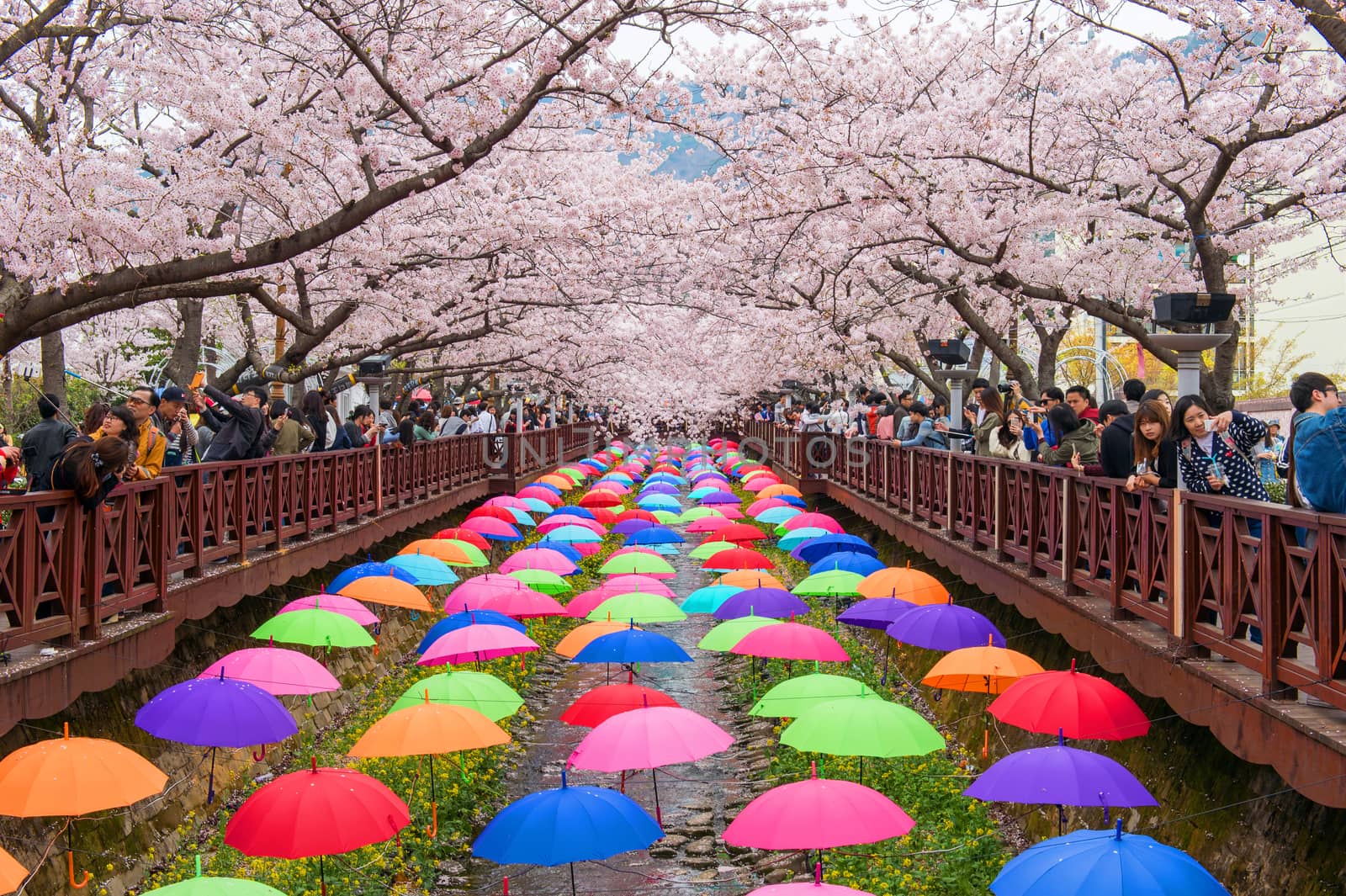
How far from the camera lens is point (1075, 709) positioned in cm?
861

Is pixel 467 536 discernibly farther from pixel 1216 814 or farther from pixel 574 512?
pixel 1216 814

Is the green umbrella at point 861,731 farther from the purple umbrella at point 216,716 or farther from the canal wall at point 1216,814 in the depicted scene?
the purple umbrella at point 216,716

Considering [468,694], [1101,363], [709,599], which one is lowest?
[468,694]

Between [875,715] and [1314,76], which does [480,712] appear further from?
[1314,76]

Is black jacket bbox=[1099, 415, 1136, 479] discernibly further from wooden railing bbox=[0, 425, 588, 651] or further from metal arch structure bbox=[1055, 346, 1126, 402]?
metal arch structure bbox=[1055, 346, 1126, 402]

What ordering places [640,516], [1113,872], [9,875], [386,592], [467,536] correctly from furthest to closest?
[640,516], [467,536], [386,592], [1113,872], [9,875]

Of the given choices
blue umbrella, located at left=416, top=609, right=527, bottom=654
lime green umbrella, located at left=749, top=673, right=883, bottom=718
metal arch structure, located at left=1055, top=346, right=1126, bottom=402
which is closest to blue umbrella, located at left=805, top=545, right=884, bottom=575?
blue umbrella, located at left=416, top=609, right=527, bottom=654

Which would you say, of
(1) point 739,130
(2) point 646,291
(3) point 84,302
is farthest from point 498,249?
(3) point 84,302

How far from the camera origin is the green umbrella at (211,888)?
5.77 meters

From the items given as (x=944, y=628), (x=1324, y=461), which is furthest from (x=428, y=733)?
(x=1324, y=461)

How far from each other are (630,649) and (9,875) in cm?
753

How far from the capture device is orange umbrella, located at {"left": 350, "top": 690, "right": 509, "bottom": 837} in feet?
31.0

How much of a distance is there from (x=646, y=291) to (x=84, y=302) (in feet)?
54.3

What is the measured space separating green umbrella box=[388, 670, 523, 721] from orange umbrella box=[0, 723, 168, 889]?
295 cm
